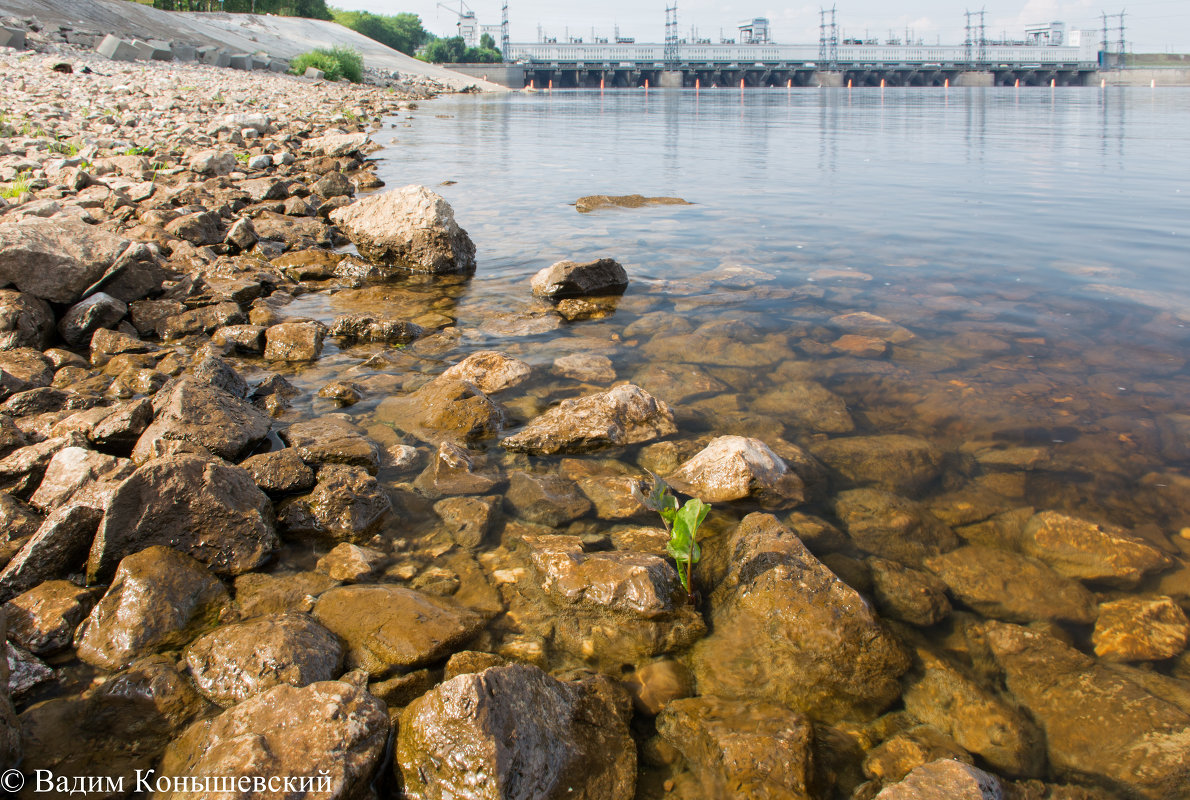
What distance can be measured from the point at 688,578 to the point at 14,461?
10.3ft

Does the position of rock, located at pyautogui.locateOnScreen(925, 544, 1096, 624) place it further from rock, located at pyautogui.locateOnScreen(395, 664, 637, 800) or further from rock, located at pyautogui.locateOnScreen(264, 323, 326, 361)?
rock, located at pyautogui.locateOnScreen(264, 323, 326, 361)

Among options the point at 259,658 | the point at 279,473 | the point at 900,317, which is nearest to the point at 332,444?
the point at 279,473

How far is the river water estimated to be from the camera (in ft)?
12.8

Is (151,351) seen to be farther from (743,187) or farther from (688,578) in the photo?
(743,187)

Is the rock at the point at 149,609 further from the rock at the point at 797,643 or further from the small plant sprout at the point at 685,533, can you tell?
the rock at the point at 797,643

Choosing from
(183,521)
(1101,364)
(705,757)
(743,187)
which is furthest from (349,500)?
(743,187)

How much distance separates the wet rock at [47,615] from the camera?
2473mm

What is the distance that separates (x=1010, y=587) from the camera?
3.01m

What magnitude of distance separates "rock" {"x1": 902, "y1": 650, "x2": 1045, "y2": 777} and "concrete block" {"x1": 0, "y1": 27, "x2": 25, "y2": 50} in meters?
30.6

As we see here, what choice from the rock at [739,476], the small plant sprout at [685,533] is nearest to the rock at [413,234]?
the rock at [739,476]

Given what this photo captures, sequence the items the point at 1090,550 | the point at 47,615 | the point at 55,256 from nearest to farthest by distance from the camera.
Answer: the point at 47,615, the point at 1090,550, the point at 55,256

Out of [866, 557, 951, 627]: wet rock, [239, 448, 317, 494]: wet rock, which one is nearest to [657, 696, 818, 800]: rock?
[866, 557, 951, 627]: wet rock

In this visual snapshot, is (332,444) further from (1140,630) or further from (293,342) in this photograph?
(1140,630)

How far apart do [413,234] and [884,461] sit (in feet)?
19.2
